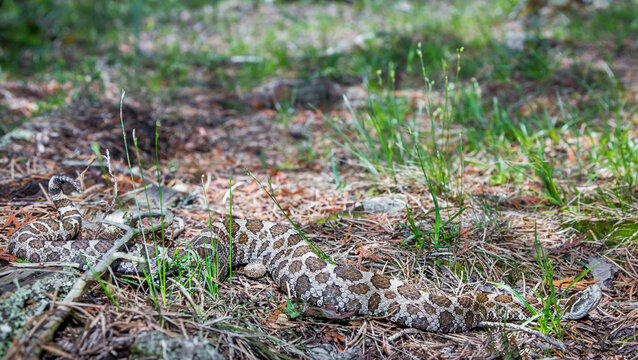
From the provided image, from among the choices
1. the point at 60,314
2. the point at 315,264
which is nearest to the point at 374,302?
the point at 315,264

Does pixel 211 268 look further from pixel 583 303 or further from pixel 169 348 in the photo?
pixel 583 303

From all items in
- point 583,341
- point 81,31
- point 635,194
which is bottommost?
point 583,341

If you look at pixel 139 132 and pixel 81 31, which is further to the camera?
pixel 81 31

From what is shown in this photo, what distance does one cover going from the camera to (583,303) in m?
3.42

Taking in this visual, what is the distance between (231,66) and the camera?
9.61 meters

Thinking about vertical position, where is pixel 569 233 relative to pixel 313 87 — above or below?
below

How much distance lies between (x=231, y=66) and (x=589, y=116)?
6.77 m

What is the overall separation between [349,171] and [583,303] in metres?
2.94

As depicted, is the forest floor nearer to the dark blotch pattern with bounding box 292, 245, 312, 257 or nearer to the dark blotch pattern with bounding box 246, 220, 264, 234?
the dark blotch pattern with bounding box 292, 245, 312, 257

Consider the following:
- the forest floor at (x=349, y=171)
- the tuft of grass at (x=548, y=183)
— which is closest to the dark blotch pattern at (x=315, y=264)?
the forest floor at (x=349, y=171)

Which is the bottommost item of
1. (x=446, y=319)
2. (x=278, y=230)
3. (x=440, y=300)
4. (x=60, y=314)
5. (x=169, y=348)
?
(x=446, y=319)

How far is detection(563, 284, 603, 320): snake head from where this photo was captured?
337 centimetres

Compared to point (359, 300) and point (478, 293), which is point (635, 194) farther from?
point (359, 300)

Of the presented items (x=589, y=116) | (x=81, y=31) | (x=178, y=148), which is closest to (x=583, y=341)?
(x=589, y=116)
